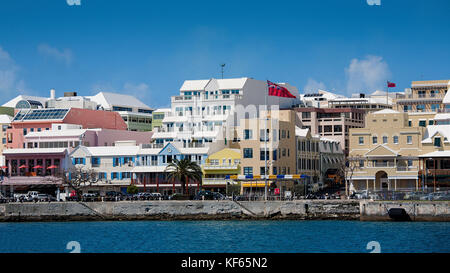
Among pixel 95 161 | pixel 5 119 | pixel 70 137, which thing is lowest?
pixel 95 161

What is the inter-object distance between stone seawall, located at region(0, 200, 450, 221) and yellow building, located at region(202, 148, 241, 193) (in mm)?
19627

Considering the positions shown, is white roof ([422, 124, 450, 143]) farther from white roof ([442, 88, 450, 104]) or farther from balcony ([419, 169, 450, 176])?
white roof ([442, 88, 450, 104])

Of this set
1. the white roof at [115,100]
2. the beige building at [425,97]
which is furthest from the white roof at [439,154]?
the white roof at [115,100]

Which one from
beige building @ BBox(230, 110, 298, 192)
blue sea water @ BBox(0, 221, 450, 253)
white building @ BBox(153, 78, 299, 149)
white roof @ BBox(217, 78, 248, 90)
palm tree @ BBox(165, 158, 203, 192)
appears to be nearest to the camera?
blue sea water @ BBox(0, 221, 450, 253)

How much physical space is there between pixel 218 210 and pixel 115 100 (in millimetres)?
76003

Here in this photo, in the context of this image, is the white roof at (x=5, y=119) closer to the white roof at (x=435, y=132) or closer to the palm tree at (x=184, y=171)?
the palm tree at (x=184, y=171)

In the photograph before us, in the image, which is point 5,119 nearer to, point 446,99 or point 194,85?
point 194,85

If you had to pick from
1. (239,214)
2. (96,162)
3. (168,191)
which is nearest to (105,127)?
(96,162)

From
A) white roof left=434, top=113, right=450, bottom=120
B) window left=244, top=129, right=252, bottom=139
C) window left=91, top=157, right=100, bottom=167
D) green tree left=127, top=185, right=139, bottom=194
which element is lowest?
green tree left=127, top=185, right=139, bottom=194

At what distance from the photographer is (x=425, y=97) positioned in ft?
456

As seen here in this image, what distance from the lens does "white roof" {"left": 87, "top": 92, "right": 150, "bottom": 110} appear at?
161m

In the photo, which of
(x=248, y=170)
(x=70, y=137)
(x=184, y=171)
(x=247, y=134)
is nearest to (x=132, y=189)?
(x=184, y=171)

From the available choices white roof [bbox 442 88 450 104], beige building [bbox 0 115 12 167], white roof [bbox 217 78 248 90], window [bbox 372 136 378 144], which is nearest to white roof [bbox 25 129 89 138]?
beige building [bbox 0 115 12 167]
